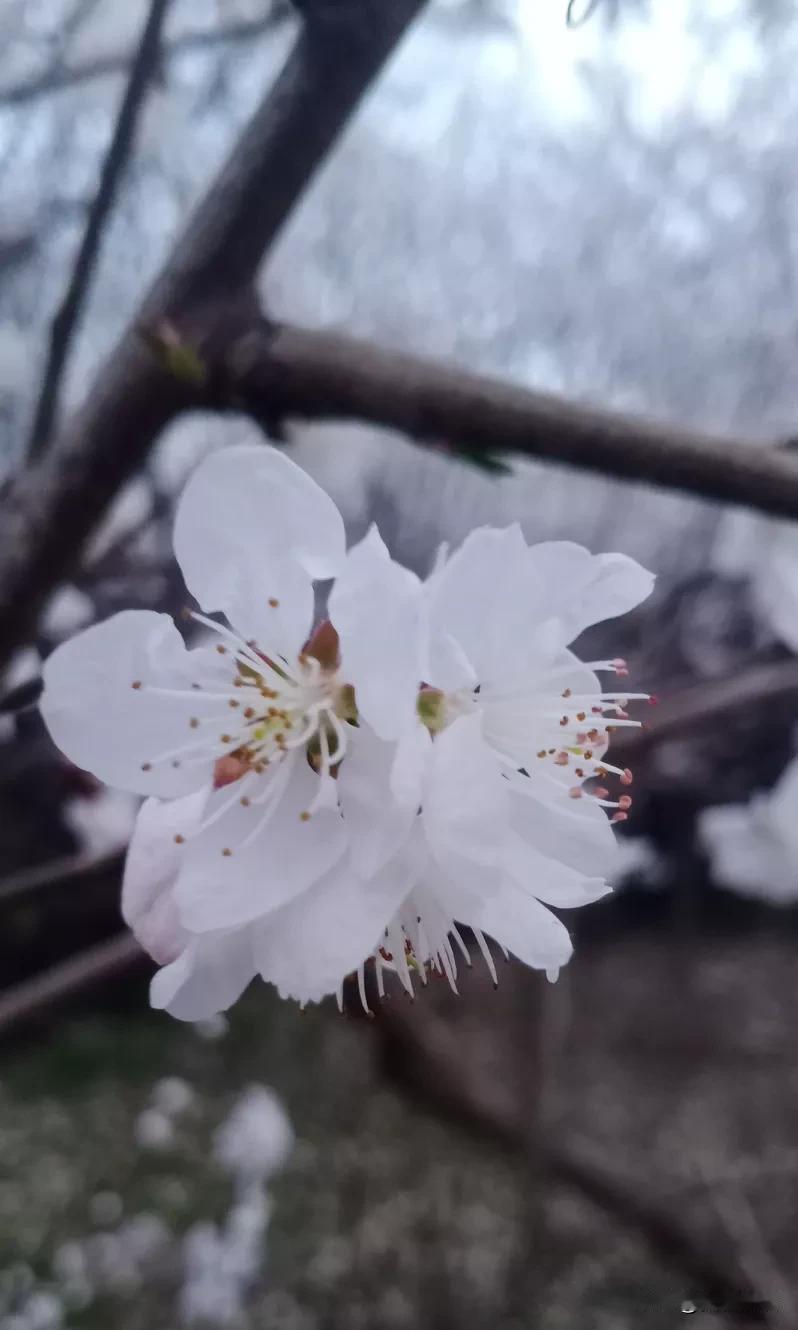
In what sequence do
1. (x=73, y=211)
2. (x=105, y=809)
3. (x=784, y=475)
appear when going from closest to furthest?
1. (x=784, y=475)
2. (x=73, y=211)
3. (x=105, y=809)

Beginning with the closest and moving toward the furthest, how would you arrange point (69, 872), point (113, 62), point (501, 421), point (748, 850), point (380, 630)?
point (380, 630) < point (501, 421) < point (69, 872) < point (113, 62) < point (748, 850)

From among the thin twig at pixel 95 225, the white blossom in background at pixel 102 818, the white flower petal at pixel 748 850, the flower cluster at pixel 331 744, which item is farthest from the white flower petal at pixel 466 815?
the white blossom in background at pixel 102 818

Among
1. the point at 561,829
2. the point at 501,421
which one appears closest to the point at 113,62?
the point at 501,421

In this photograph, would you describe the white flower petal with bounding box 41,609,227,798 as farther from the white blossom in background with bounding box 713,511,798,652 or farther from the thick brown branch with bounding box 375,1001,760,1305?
the thick brown branch with bounding box 375,1001,760,1305

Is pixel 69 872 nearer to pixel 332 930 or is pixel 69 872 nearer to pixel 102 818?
pixel 332 930

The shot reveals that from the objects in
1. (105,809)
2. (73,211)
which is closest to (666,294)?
(73,211)

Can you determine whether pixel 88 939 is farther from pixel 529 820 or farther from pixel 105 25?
pixel 529 820
